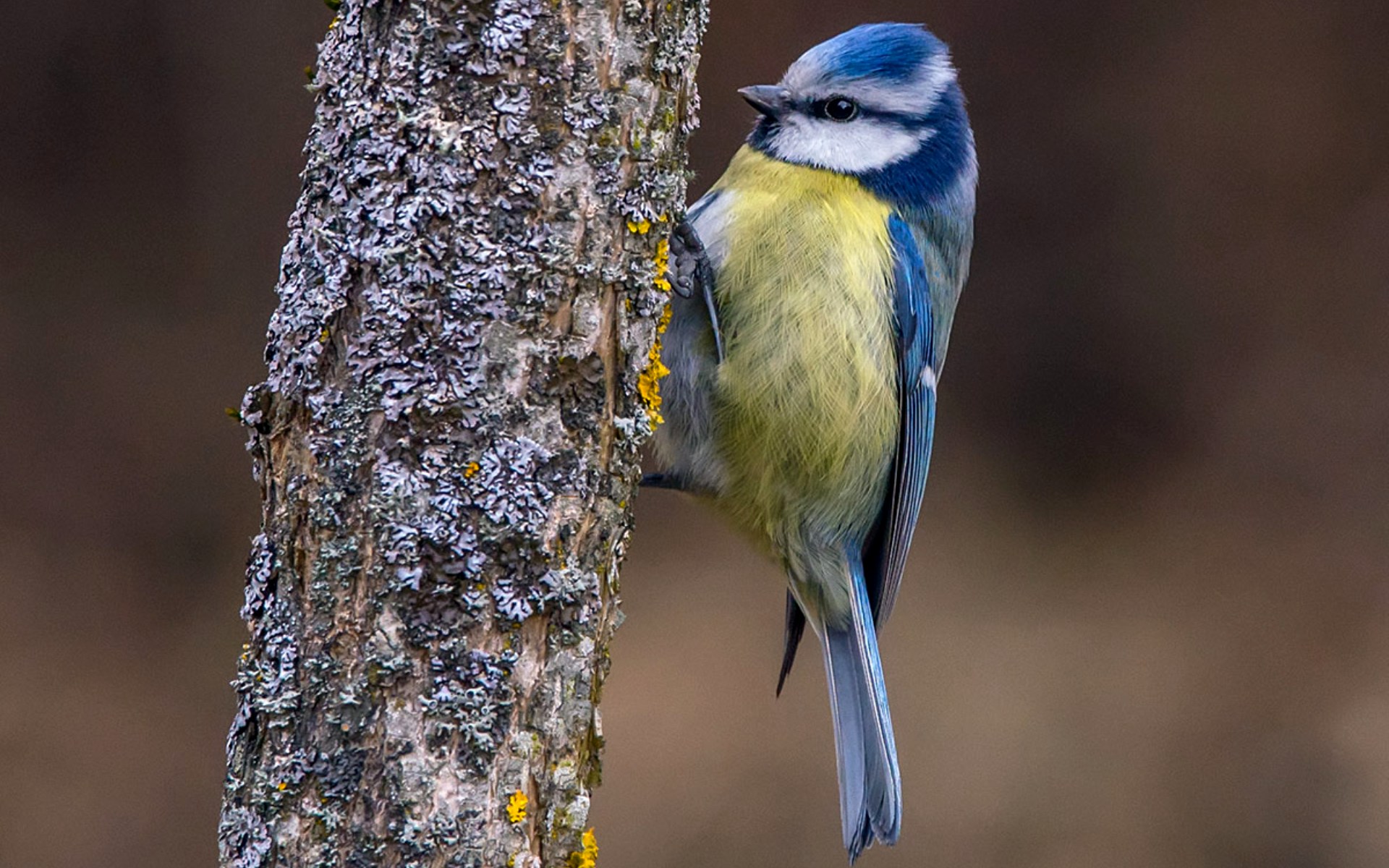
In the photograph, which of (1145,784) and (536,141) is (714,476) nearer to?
(536,141)

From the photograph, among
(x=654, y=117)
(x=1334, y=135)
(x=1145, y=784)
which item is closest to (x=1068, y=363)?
(x=1334, y=135)

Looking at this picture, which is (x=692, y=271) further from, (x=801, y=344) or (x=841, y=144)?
(x=841, y=144)

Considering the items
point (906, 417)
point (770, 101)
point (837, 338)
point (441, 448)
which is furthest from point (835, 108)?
point (441, 448)

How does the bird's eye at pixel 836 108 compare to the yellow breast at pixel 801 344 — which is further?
the bird's eye at pixel 836 108

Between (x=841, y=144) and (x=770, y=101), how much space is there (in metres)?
0.15

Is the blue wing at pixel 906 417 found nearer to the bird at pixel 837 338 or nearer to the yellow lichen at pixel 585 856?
the bird at pixel 837 338

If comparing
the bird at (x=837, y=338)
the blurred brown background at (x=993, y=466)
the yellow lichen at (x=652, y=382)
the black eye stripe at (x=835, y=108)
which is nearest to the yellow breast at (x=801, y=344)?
the bird at (x=837, y=338)

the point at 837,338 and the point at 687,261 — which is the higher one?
the point at 687,261

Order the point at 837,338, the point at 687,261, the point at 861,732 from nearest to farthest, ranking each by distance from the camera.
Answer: the point at 687,261 < the point at 837,338 < the point at 861,732

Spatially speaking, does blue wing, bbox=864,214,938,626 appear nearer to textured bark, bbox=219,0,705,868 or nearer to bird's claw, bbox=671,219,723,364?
bird's claw, bbox=671,219,723,364

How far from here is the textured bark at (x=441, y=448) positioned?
4.71ft

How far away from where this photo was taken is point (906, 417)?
96.7 inches

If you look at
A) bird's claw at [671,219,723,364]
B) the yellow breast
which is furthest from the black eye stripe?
bird's claw at [671,219,723,364]

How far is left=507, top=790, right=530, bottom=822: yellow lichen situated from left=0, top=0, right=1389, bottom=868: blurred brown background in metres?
2.05
